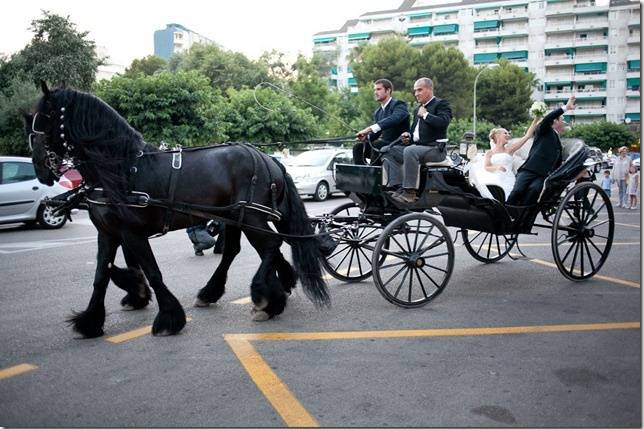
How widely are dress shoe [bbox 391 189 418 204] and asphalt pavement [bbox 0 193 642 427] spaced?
1032mm

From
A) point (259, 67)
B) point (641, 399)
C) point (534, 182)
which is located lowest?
point (641, 399)

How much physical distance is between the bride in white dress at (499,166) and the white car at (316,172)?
32.4 feet

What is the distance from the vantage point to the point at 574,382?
3875 millimetres

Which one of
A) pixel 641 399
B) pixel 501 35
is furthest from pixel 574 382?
pixel 501 35

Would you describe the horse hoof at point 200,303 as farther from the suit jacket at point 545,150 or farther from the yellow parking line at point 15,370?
the suit jacket at point 545,150

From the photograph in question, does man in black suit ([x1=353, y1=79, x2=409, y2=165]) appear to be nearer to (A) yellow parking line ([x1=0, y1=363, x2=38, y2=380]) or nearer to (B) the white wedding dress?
(B) the white wedding dress

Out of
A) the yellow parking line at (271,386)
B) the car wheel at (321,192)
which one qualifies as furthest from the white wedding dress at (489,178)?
the car wheel at (321,192)

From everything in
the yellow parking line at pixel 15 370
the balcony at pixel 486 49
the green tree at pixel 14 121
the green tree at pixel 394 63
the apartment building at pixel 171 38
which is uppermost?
the apartment building at pixel 171 38

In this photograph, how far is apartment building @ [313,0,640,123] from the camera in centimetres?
6738

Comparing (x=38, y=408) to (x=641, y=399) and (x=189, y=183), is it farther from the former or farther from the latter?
(x=641, y=399)

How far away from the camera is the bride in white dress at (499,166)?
6.74 meters

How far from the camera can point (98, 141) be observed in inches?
192

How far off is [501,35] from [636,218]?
63.8 m

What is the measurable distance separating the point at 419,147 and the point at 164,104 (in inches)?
658
